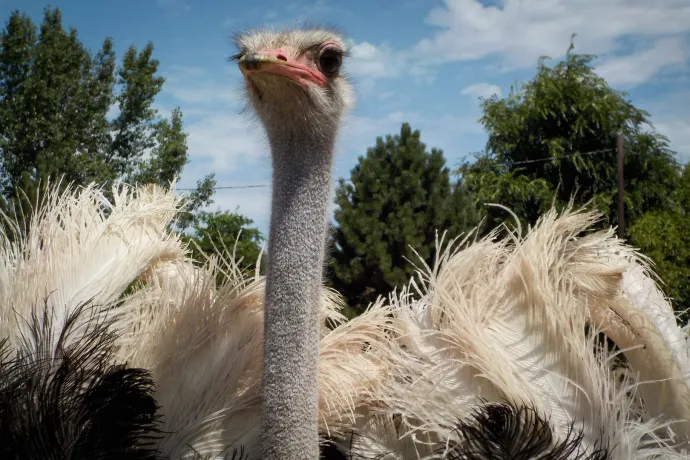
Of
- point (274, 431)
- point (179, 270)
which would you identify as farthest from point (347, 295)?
point (274, 431)

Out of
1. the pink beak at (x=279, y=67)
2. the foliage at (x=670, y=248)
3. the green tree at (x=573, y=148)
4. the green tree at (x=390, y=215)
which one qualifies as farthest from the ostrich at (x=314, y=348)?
the green tree at (x=573, y=148)

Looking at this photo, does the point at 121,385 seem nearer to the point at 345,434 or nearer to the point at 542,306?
the point at 345,434

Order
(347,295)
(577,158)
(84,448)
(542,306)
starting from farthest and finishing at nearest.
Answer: (577,158), (347,295), (542,306), (84,448)

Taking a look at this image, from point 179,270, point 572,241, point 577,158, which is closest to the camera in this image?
point 572,241

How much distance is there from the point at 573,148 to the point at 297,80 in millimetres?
15352

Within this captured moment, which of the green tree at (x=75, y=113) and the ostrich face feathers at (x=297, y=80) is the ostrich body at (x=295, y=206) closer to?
the ostrich face feathers at (x=297, y=80)

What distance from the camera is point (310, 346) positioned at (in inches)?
78.2

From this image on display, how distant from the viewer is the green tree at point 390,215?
22.8 ft

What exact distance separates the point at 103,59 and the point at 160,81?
39.9 inches

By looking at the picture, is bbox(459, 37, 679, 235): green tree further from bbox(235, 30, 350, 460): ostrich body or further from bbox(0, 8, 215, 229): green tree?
bbox(235, 30, 350, 460): ostrich body

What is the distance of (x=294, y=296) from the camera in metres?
1.98

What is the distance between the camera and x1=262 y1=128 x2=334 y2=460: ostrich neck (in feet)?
6.31

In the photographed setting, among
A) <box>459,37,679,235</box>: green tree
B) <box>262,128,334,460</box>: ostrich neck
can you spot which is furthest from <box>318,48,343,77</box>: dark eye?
<box>459,37,679,235</box>: green tree

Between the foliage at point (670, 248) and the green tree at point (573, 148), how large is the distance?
12.4 feet
